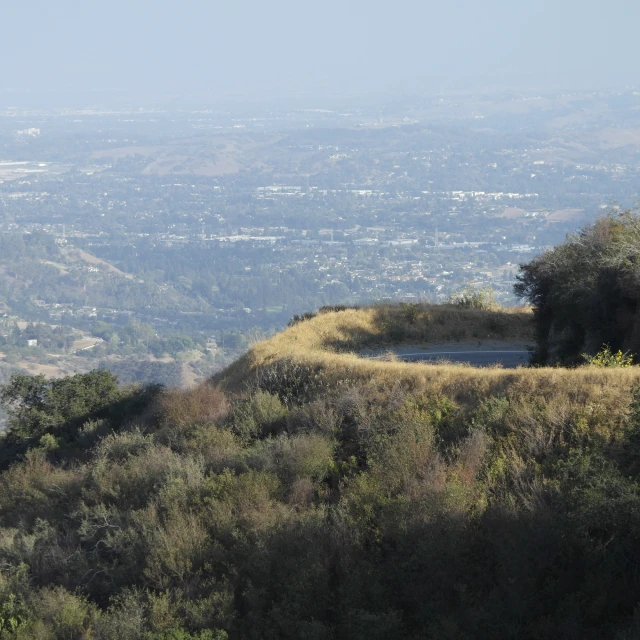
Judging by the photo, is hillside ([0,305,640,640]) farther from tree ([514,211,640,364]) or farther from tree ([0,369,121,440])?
tree ([0,369,121,440])

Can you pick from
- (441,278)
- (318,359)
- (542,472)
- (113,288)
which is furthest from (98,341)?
(542,472)

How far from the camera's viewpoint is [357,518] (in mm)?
10969

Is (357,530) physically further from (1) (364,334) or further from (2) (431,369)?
(1) (364,334)

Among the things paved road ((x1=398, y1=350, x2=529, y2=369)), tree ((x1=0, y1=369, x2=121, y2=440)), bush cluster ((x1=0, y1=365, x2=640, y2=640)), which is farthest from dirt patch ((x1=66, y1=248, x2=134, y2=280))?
bush cluster ((x1=0, y1=365, x2=640, y2=640))

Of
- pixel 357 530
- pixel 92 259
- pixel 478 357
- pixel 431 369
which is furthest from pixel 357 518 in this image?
pixel 92 259

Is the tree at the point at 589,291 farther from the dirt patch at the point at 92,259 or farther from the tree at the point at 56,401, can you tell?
the dirt patch at the point at 92,259

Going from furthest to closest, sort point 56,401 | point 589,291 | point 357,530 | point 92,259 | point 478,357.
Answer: point 92,259 → point 56,401 → point 478,357 → point 589,291 → point 357,530

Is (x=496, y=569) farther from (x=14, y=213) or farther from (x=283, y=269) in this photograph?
(x=14, y=213)

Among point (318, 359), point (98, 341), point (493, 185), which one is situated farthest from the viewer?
point (493, 185)

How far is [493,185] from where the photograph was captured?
173875mm

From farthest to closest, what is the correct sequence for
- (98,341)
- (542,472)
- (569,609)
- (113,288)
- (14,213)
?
(14,213) → (113,288) → (98,341) → (542,472) → (569,609)

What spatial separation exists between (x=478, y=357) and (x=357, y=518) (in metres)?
9.48

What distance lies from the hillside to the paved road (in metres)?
4.35

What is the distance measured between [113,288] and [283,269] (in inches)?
916
